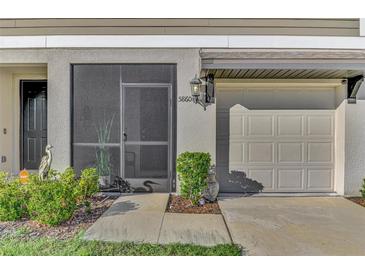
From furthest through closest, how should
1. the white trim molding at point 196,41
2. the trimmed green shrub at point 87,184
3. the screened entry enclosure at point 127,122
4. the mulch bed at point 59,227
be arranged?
the screened entry enclosure at point 127,122
the white trim molding at point 196,41
the trimmed green shrub at point 87,184
the mulch bed at point 59,227

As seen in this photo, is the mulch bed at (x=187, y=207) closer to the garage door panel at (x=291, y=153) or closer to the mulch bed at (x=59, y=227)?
the mulch bed at (x=59, y=227)

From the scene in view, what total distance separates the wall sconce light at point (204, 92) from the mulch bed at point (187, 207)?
1949 mm

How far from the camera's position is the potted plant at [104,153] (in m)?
6.09

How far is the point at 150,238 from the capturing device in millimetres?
3766

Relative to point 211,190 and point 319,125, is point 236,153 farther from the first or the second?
point 319,125

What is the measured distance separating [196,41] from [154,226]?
369 centimetres

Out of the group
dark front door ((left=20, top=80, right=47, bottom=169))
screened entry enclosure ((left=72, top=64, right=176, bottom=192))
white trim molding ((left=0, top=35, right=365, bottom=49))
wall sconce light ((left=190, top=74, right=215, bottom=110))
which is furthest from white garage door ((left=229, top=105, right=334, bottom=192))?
dark front door ((left=20, top=80, right=47, bottom=169))

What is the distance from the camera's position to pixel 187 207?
17.0ft

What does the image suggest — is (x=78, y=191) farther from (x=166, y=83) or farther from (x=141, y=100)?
(x=166, y=83)

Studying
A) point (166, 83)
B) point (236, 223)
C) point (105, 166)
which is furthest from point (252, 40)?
point (105, 166)

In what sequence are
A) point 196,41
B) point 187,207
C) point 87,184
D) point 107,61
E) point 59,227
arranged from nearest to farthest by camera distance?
point 59,227 < point 87,184 < point 187,207 < point 196,41 < point 107,61

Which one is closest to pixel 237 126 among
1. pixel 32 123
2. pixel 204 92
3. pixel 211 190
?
pixel 204 92

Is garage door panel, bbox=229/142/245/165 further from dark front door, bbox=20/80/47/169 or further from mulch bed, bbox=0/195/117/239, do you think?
dark front door, bbox=20/80/47/169

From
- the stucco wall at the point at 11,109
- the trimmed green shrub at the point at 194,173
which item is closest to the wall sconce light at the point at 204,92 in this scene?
the trimmed green shrub at the point at 194,173
